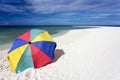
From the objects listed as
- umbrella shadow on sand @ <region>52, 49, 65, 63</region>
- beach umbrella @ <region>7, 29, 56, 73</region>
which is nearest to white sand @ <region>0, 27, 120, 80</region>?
umbrella shadow on sand @ <region>52, 49, 65, 63</region>

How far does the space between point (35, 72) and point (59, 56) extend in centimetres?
207

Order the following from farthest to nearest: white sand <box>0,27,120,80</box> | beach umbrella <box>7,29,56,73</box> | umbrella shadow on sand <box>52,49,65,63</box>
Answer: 1. umbrella shadow on sand <box>52,49,65,63</box>
2. beach umbrella <box>7,29,56,73</box>
3. white sand <box>0,27,120,80</box>

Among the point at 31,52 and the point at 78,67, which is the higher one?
the point at 31,52

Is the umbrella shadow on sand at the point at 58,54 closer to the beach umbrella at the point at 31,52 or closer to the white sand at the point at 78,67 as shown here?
the white sand at the point at 78,67

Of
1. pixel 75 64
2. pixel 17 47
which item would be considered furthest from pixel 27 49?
pixel 75 64

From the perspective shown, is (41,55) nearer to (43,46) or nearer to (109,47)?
(43,46)

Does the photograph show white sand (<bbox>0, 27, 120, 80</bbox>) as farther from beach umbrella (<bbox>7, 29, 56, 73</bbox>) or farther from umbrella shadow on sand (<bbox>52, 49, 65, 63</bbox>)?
beach umbrella (<bbox>7, 29, 56, 73</bbox>)

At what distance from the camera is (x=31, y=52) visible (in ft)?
24.4

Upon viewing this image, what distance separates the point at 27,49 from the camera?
7.50 m

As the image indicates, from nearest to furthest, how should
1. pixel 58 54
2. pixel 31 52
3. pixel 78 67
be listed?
1. pixel 78 67
2. pixel 31 52
3. pixel 58 54

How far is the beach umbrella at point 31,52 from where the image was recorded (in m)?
7.41

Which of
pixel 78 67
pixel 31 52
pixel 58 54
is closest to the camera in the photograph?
pixel 78 67

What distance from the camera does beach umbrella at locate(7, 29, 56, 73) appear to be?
24.3 ft

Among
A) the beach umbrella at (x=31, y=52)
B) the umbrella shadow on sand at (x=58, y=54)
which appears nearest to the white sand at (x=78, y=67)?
the umbrella shadow on sand at (x=58, y=54)
